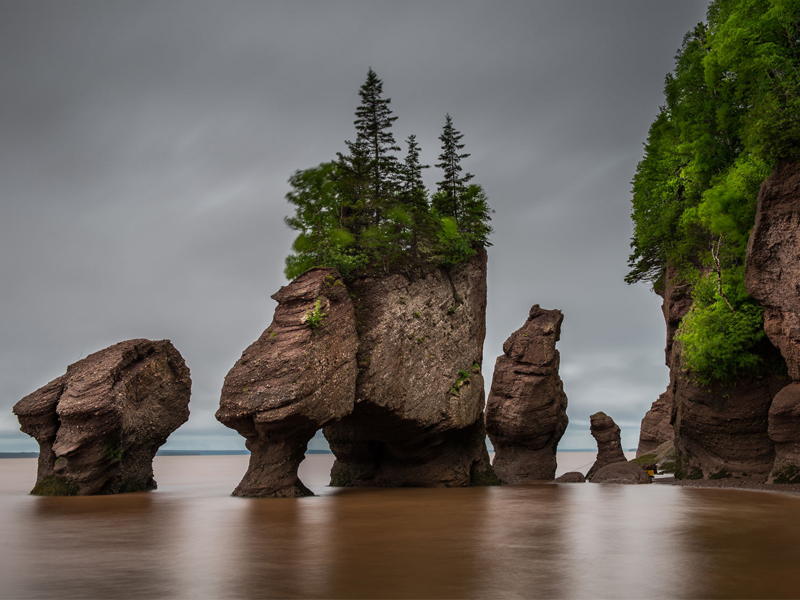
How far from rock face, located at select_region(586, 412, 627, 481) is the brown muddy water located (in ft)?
101

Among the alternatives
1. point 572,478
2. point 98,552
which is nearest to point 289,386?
point 98,552

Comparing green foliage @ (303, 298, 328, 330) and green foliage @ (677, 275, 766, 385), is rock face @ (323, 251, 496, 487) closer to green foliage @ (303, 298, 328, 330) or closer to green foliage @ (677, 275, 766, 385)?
green foliage @ (303, 298, 328, 330)

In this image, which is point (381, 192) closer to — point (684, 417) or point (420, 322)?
point (420, 322)

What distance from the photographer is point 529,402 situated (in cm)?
4338

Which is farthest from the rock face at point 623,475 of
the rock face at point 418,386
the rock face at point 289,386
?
the rock face at point 289,386

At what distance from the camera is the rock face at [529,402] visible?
4350cm

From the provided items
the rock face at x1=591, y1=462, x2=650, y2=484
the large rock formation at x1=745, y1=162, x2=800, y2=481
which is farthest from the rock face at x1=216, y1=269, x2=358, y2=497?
the rock face at x1=591, y1=462, x2=650, y2=484

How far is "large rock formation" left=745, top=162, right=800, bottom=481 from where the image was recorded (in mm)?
23453

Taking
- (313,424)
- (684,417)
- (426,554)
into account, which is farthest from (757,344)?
(426,554)

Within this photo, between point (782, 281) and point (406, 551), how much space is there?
21.1 meters

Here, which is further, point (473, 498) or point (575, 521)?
point (473, 498)

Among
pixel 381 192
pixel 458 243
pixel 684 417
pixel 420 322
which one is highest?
pixel 381 192

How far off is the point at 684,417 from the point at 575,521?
19.8m

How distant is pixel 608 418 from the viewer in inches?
1960
